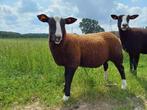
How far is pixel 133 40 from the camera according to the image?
14.3 meters

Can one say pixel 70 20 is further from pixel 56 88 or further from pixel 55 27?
pixel 56 88

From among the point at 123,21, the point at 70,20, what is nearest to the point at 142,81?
the point at 123,21

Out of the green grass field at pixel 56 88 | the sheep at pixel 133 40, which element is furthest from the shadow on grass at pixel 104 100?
Answer: the sheep at pixel 133 40

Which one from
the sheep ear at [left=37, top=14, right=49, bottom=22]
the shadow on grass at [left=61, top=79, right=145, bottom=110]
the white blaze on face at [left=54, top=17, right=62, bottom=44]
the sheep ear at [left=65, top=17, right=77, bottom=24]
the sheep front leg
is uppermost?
the sheep ear at [left=37, top=14, right=49, bottom=22]

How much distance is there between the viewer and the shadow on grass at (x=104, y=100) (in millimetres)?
9691

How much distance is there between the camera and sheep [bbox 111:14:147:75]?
13898 mm

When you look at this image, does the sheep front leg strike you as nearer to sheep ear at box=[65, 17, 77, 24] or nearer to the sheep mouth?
the sheep mouth

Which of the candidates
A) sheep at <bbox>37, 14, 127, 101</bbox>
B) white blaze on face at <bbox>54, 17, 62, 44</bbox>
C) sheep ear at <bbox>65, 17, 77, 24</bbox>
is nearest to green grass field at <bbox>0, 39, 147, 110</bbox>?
sheep at <bbox>37, 14, 127, 101</bbox>

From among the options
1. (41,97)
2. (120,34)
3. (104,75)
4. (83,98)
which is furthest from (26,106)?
(120,34)

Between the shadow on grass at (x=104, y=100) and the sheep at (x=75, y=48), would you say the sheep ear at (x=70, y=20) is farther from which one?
the shadow on grass at (x=104, y=100)

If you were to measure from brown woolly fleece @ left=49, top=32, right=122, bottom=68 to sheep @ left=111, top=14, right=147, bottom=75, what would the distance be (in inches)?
98.6

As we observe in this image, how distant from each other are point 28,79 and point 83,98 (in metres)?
2.50

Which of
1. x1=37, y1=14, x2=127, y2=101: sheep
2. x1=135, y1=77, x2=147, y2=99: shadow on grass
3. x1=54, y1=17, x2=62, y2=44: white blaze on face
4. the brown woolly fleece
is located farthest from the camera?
x1=135, y1=77, x2=147, y2=99: shadow on grass

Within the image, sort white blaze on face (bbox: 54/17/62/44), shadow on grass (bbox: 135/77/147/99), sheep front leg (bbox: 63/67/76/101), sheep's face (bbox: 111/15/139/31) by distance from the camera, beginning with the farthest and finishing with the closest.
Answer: sheep's face (bbox: 111/15/139/31) → shadow on grass (bbox: 135/77/147/99) → sheep front leg (bbox: 63/67/76/101) → white blaze on face (bbox: 54/17/62/44)
